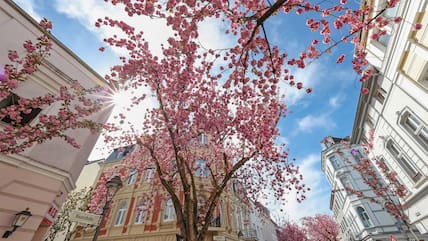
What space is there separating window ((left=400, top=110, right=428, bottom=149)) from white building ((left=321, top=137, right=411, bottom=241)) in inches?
333

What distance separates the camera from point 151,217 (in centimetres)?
1576

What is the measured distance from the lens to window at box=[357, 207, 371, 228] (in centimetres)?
2441

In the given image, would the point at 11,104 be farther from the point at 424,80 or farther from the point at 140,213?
the point at 424,80

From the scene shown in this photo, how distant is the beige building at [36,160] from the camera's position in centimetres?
580

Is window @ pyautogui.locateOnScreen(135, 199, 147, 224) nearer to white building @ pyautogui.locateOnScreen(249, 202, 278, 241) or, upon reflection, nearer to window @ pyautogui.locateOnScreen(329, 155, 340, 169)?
white building @ pyautogui.locateOnScreen(249, 202, 278, 241)

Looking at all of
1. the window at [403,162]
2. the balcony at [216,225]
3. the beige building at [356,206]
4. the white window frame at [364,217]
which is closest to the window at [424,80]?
the window at [403,162]

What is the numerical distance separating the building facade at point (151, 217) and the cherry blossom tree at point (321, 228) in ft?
75.8

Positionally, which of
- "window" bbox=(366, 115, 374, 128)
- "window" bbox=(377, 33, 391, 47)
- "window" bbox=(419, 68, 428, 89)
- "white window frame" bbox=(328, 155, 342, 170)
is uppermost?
"white window frame" bbox=(328, 155, 342, 170)

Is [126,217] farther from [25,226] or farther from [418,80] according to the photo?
[418,80]

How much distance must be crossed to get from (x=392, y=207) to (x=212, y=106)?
13.4 metres

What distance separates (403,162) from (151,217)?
18.5 metres

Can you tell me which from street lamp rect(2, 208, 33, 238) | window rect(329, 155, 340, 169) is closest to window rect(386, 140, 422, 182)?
street lamp rect(2, 208, 33, 238)

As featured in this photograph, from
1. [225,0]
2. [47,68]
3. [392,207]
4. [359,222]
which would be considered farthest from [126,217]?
[359,222]

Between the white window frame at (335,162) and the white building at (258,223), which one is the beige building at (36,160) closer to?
the white building at (258,223)
